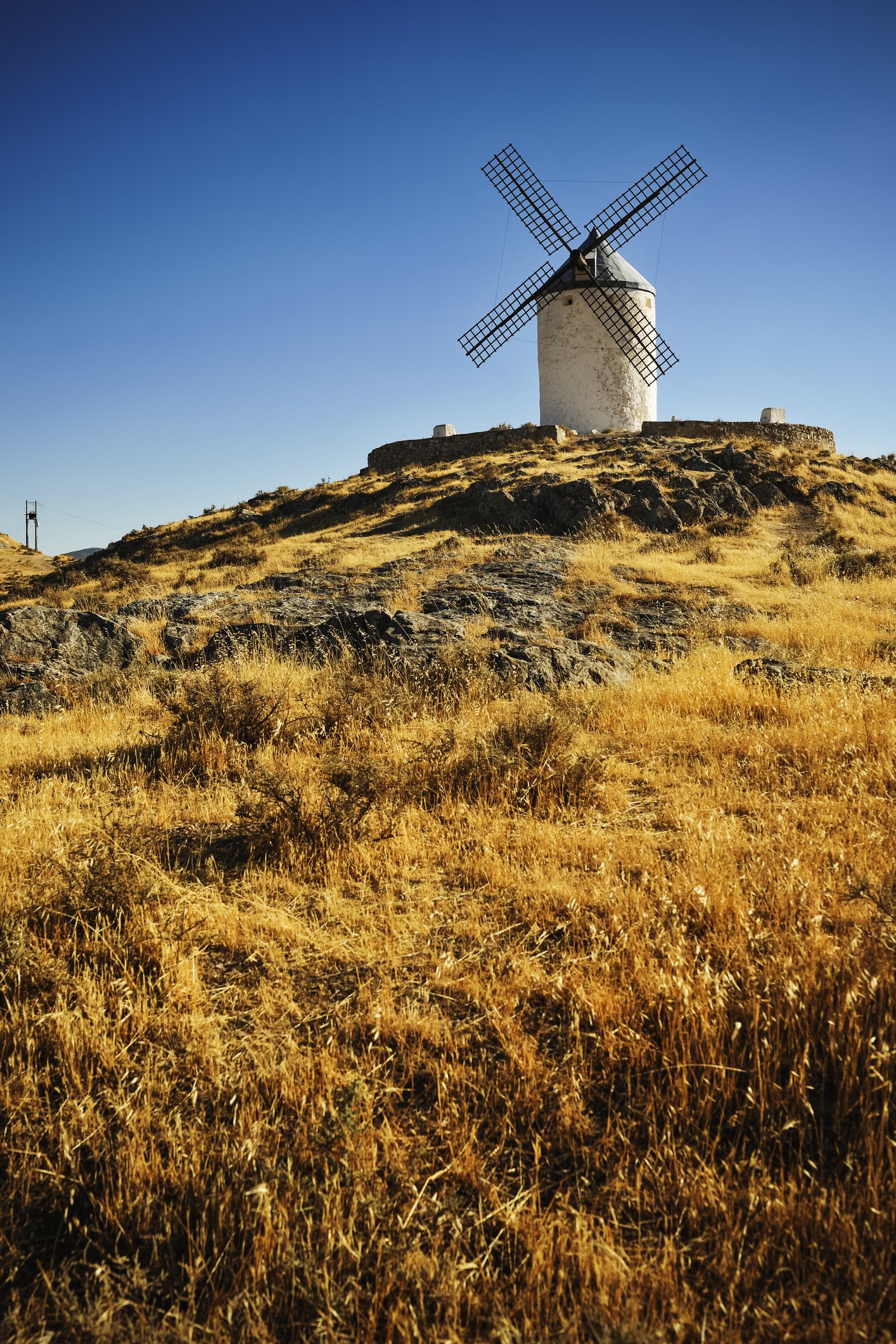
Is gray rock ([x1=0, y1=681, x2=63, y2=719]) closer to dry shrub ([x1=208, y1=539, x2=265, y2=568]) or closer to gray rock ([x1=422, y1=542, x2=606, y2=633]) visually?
gray rock ([x1=422, y1=542, x2=606, y2=633])

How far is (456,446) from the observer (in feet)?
101

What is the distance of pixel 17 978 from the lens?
267 cm

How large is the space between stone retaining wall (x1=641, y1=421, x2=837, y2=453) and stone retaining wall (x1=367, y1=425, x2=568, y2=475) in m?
3.81

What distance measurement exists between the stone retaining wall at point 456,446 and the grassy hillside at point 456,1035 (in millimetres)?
25000

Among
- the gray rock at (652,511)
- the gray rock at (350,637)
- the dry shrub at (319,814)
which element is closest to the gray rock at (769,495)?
the gray rock at (652,511)

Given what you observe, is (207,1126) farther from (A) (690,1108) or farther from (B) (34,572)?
(B) (34,572)

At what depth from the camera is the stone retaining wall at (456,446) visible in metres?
29.0

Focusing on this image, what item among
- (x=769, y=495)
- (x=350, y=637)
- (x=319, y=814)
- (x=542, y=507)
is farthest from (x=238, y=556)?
(x=319, y=814)

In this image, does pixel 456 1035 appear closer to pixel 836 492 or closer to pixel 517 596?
pixel 517 596

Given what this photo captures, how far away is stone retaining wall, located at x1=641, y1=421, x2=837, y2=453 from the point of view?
94.0 ft

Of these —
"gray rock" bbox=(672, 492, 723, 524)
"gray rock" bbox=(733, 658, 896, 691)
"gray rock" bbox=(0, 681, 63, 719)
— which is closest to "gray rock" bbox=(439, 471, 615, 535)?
"gray rock" bbox=(672, 492, 723, 524)

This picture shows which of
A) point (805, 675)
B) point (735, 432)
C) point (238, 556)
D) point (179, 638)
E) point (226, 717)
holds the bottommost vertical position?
point (226, 717)

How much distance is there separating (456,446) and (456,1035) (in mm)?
30038

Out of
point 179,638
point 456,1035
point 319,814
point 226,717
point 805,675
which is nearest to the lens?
point 456,1035
